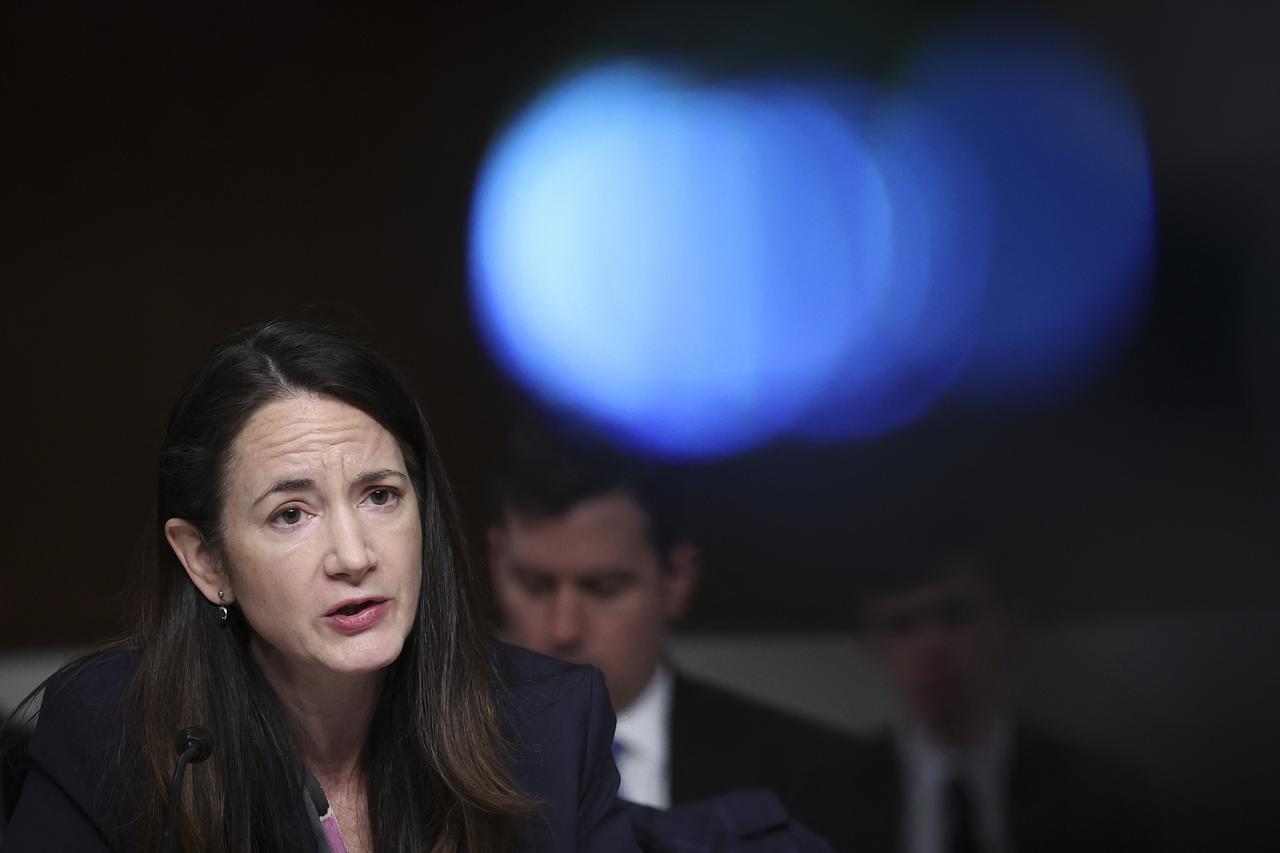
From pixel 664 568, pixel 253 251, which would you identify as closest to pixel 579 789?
pixel 664 568

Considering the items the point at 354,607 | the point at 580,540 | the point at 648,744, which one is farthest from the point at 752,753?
the point at 354,607

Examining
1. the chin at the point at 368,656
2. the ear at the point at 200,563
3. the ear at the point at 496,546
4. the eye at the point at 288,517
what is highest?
the eye at the point at 288,517

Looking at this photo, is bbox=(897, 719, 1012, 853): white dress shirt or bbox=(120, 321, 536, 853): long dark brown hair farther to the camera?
bbox=(897, 719, 1012, 853): white dress shirt

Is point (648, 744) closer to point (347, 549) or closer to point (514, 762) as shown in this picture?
point (514, 762)

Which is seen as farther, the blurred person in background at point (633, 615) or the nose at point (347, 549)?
the blurred person in background at point (633, 615)

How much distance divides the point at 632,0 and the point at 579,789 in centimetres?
193

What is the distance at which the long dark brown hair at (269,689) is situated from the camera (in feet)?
5.29

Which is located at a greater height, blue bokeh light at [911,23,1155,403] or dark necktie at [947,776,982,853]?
blue bokeh light at [911,23,1155,403]

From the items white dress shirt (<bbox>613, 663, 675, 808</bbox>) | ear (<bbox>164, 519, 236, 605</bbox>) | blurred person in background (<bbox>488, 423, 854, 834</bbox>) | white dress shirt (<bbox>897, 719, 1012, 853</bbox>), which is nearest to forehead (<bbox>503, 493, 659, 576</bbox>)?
blurred person in background (<bbox>488, 423, 854, 834</bbox>)

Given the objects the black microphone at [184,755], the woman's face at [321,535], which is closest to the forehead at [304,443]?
the woman's face at [321,535]

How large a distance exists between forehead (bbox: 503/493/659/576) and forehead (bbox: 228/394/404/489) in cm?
142

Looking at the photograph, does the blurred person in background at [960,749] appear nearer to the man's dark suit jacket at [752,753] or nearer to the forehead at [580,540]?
the man's dark suit jacket at [752,753]

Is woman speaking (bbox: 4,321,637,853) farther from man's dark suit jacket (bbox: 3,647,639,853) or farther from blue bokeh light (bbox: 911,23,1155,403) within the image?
blue bokeh light (bbox: 911,23,1155,403)

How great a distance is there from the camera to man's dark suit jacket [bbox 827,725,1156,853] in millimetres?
2936
